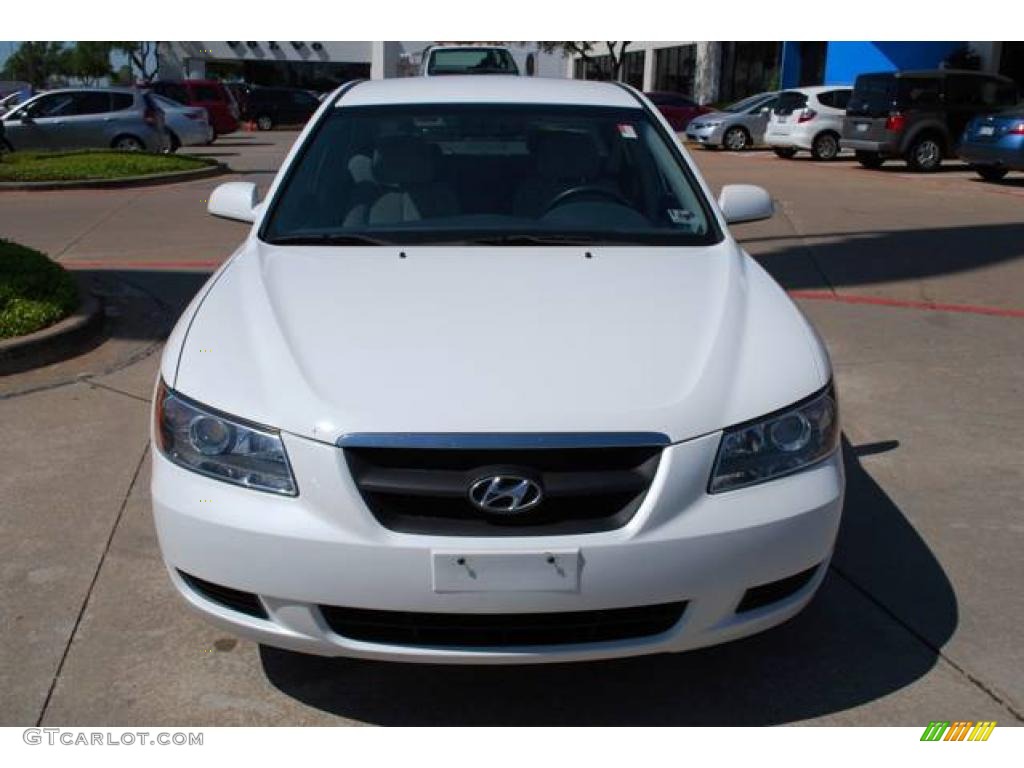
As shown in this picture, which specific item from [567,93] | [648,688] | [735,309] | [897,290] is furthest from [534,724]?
[897,290]

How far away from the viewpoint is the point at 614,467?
9.33ft

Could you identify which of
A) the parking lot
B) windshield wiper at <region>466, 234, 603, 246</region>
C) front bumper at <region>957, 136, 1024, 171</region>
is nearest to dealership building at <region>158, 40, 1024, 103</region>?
front bumper at <region>957, 136, 1024, 171</region>

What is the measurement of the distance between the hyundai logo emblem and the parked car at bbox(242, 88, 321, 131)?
37759 mm

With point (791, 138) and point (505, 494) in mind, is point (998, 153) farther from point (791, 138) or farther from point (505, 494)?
point (505, 494)

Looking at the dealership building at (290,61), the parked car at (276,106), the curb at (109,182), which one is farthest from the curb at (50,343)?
the dealership building at (290,61)

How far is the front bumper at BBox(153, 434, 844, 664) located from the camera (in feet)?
9.01

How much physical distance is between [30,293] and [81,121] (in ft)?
57.4

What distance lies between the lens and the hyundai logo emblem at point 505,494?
2.77 m

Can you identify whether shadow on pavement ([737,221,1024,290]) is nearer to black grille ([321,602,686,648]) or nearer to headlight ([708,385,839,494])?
headlight ([708,385,839,494])

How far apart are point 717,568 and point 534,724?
2.36 ft

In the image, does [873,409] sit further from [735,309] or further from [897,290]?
[897,290]

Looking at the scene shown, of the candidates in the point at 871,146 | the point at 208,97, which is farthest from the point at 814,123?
the point at 208,97

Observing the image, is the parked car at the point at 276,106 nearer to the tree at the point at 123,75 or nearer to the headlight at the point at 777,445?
the headlight at the point at 777,445

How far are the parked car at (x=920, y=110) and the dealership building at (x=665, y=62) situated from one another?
679 cm
